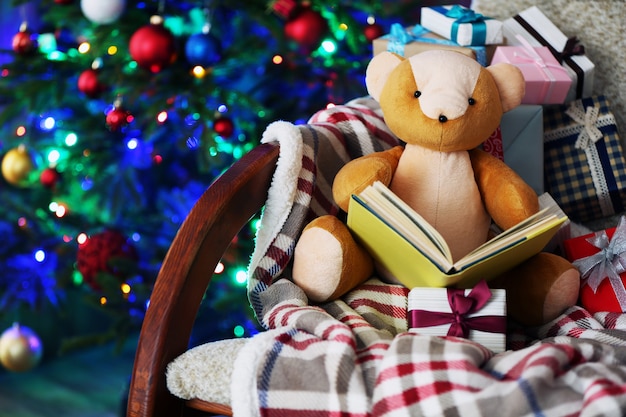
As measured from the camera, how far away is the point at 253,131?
1.71m

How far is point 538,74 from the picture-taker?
1.25 metres

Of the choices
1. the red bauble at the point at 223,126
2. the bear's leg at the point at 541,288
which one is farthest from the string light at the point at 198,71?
the bear's leg at the point at 541,288

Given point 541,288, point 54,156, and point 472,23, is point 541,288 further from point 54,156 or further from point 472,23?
point 54,156

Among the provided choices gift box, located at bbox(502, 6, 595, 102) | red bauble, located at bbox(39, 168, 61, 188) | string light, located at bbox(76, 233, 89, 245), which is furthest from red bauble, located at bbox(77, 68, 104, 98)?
gift box, located at bbox(502, 6, 595, 102)

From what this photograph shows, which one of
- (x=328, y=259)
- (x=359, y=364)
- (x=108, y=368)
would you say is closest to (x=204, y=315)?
(x=108, y=368)

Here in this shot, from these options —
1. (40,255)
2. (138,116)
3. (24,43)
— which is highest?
(24,43)

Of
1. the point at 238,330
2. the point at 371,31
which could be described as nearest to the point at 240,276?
the point at 238,330

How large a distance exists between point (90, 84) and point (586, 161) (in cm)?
104

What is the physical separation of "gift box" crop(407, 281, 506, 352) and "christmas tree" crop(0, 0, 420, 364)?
33.0 inches

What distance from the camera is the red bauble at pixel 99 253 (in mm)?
1696

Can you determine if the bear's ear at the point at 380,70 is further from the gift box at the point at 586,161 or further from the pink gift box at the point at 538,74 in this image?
the gift box at the point at 586,161

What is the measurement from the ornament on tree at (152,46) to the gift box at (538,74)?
673mm

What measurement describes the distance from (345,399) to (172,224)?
43.8 inches

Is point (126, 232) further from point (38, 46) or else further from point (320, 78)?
point (320, 78)
